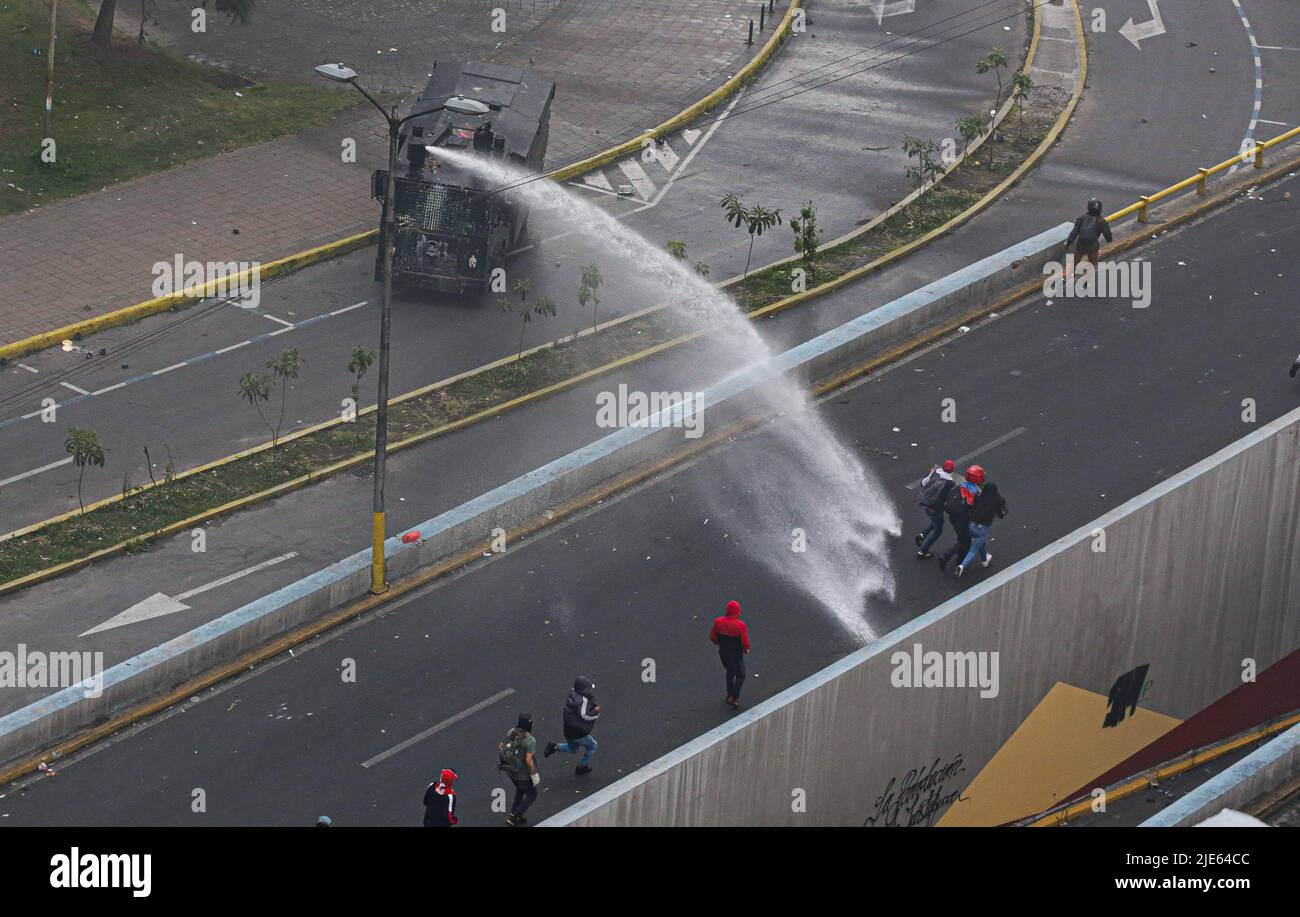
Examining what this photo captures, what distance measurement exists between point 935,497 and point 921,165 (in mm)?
14667

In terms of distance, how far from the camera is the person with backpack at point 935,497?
75.0 ft

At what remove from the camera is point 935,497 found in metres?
22.9

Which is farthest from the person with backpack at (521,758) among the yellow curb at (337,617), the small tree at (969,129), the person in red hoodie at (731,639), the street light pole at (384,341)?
the small tree at (969,129)

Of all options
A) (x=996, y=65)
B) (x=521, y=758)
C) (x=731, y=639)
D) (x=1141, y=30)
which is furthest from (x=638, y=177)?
(x=521, y=758)

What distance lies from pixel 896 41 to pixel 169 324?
62.1 ft

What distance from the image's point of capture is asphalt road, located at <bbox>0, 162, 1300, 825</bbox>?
20.1 m

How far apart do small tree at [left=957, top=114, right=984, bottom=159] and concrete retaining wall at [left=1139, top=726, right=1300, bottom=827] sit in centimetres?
1914

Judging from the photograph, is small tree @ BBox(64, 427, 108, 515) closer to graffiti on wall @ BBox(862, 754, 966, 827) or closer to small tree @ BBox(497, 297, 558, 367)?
small tree @ BBox(497, 297, 558, 367)

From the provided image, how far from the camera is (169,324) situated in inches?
1235

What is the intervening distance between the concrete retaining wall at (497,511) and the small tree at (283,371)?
4590 millimetres

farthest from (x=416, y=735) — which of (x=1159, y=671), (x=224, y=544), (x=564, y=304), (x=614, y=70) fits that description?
(x=614, y=70)

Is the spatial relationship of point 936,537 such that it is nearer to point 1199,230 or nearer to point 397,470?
point 397,470

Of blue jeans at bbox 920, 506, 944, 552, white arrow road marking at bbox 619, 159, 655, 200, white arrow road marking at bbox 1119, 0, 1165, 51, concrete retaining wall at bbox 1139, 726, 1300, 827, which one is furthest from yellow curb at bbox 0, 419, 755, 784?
white arrow road marking at bbox 1119, 0, 1165, 51

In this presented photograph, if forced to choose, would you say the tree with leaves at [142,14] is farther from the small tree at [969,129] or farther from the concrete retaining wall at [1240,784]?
the concrete retaining wall at [1240,784]
